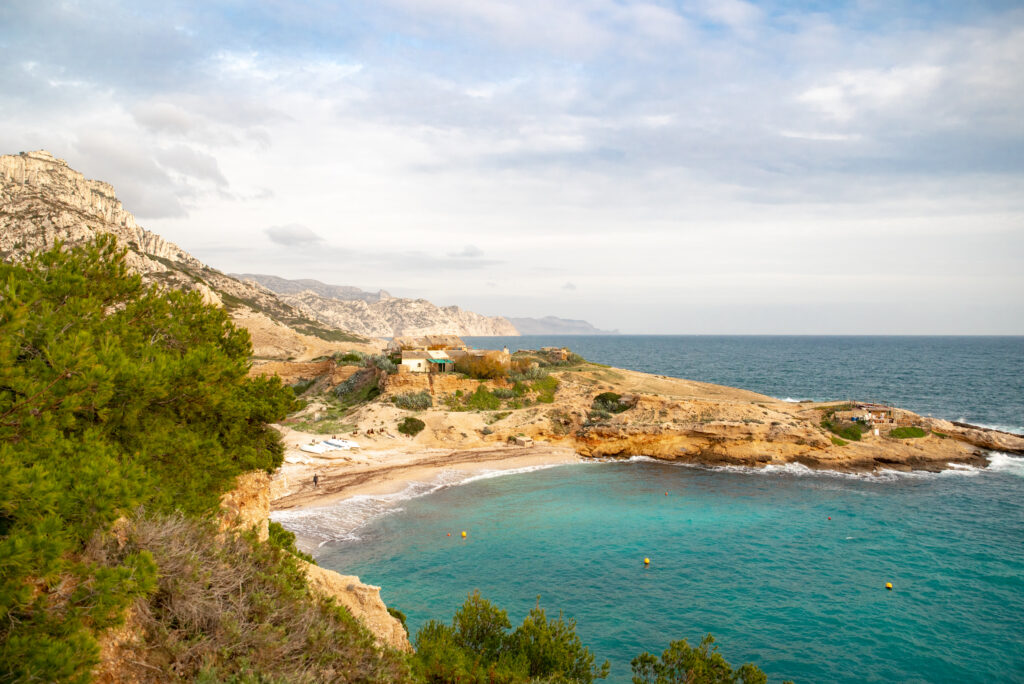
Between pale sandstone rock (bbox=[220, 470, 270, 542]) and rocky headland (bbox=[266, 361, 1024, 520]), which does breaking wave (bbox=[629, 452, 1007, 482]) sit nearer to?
rocky headland (bbox=[266, 361, 1024, 520])

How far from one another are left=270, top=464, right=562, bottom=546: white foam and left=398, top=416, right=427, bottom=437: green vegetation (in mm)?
7453

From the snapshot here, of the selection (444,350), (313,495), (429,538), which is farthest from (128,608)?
(444,350)

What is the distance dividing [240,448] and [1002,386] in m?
106

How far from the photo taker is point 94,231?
7250 centimetres

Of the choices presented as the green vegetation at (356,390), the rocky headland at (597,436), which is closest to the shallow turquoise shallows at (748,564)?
the rocky headland at (597,436)

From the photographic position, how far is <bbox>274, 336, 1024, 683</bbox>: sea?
1650 centimetres

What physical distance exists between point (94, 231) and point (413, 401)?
62.8 meters

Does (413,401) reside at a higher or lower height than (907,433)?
lower

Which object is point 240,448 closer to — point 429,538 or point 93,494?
point 93,494

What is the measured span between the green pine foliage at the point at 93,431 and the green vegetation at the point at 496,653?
18.7 feet

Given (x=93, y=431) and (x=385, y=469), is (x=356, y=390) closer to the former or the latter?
(x=385, y=469)

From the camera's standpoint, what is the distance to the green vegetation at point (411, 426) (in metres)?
40.0

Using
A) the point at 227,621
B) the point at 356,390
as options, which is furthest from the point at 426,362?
the point at 227,621

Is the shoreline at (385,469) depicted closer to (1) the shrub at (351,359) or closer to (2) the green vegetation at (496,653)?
(2) the green vegetation at (496,653)
